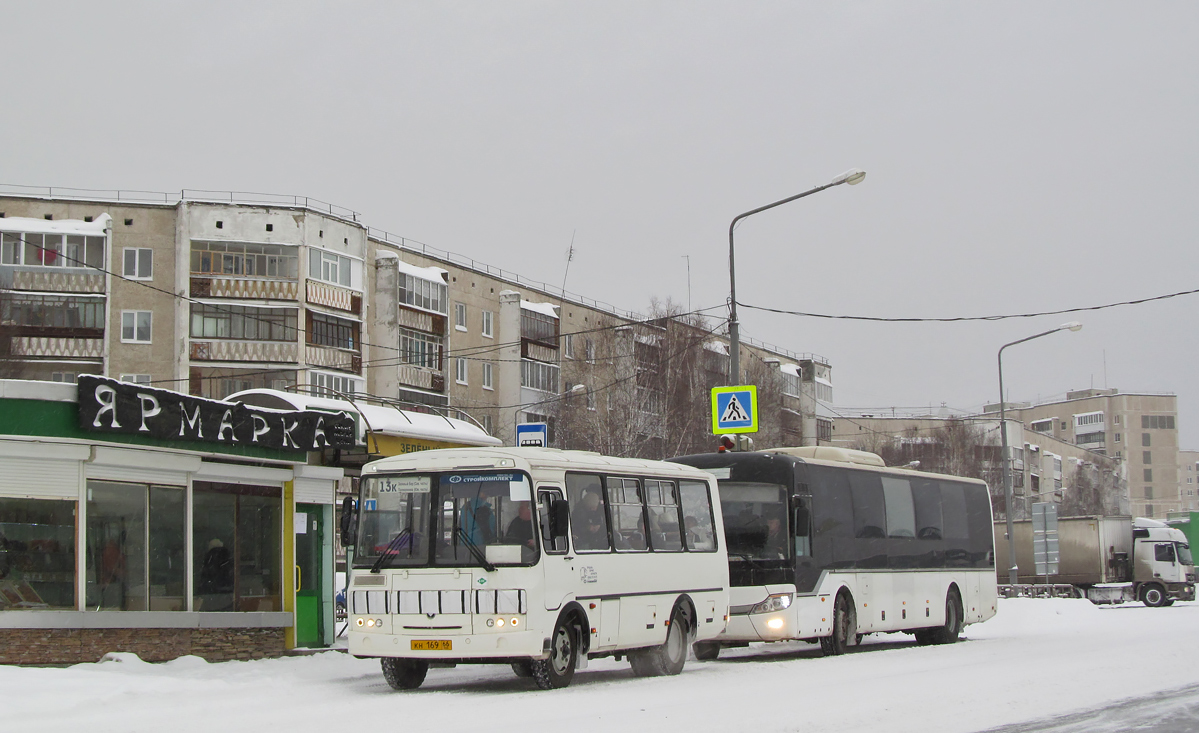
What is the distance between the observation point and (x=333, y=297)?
2322 inches

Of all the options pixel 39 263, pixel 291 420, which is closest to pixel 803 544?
pixel 291 420

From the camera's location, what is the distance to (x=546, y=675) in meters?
14.6

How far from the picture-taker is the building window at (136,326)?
57250 mm

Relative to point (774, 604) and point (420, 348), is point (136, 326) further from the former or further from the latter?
point (774, 604)

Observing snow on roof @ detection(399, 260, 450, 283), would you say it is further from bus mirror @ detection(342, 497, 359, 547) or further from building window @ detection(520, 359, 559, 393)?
bus mirror @ detection(342, 497, 359, 547)

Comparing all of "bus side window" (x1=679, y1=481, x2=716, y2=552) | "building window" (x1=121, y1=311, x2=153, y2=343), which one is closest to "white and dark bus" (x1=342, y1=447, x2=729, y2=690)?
"bus side window" (x1=679, y1=481, x2=716, y2=552)

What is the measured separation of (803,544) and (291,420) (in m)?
7.62

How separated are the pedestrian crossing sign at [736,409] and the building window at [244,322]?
3536 centimetres

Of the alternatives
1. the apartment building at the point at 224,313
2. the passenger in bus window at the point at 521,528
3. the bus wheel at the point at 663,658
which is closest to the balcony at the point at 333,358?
the apartment building at the point at 224,313

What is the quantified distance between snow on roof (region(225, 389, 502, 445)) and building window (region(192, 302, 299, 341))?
3393 centimetres

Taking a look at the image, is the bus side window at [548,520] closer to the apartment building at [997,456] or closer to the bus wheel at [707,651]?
the bus wheel at [707,651]

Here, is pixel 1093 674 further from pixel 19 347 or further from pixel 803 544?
pixel 19 347

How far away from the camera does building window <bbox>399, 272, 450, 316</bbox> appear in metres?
64.2

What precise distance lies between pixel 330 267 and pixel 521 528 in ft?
152
